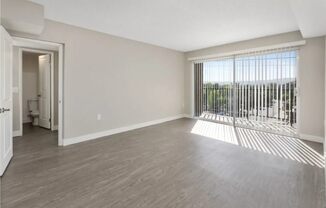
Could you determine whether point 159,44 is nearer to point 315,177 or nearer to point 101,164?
point 101,164

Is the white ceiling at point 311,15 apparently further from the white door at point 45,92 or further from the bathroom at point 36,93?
the white door at point 45,92

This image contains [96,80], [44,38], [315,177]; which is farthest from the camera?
[96,80]

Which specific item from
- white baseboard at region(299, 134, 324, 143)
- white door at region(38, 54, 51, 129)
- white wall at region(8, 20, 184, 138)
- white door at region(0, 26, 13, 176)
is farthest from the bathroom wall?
white baseboard at region(299, 134, 324, 143)

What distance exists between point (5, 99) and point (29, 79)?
4241 millimetres

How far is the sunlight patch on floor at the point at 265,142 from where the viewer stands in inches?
126

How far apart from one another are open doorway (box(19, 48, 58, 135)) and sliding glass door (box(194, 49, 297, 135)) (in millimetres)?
4696

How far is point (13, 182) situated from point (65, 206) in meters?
0.99

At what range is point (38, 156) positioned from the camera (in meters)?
3.21

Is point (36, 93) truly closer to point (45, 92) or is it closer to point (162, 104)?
point (45, 92)

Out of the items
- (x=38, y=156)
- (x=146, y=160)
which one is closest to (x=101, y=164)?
(x=146, y=160)

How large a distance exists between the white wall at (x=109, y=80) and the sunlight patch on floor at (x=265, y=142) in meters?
1.72

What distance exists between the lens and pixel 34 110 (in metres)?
5.95

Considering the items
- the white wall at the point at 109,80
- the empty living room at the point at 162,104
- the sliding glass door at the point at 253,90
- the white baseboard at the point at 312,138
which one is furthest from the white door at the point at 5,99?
the white baseboard at the point at 312,138

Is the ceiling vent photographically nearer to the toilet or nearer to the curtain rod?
the toilet
